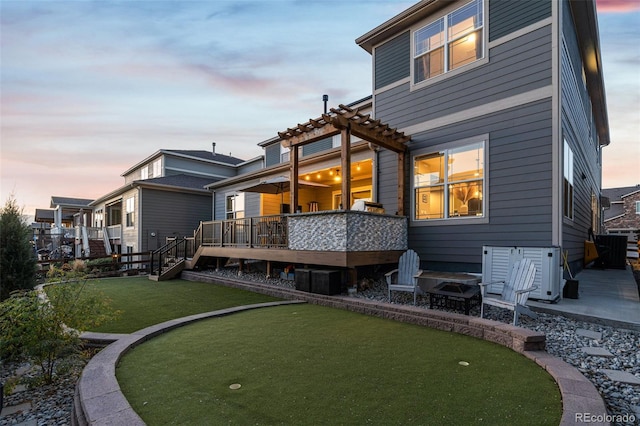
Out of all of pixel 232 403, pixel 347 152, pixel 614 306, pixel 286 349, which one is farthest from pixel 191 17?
pixel 614 306

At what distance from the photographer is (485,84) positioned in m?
7.23

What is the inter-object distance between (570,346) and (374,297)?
3.38 meters

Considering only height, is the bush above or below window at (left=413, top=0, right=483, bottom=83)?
below

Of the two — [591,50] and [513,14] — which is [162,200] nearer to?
[513,14]

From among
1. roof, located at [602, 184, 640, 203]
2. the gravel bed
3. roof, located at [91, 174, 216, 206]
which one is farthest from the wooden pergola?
roof, located at [602, 184, 640, 203]

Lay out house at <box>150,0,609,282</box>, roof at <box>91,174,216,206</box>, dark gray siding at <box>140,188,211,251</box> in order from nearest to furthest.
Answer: house at <box>150,0,609,282</box>
roof at <box>91,174,216,206</box>
dark gray siding at <box>140,188,211,251</box>

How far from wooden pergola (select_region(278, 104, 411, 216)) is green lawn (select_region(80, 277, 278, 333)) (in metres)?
2.76

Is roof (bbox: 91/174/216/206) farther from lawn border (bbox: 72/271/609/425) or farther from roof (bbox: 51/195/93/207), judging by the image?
lawn border (bbox: 72/271/609/425)

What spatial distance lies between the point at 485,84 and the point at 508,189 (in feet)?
8.13

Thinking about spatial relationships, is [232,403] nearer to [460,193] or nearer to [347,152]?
[347,152]

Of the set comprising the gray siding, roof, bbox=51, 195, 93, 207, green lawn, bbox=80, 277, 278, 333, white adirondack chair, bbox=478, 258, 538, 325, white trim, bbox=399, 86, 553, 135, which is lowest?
green lawn, bbox=80, 277, 278, 333

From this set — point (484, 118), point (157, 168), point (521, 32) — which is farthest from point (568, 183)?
point (157, 168)

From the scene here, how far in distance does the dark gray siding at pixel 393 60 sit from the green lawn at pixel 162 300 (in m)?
6.86

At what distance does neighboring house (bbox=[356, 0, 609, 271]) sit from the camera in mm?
6383
